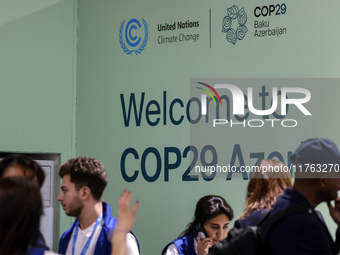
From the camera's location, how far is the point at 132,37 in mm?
4207

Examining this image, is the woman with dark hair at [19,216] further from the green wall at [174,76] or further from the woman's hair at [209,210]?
the green wall at [174,76]

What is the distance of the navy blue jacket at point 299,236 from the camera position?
1470 millimetres

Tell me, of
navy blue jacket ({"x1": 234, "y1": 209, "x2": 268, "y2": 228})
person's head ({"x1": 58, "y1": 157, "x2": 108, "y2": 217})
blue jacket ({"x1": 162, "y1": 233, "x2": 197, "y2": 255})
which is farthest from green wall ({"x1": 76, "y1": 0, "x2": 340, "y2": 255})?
person's head ({"x1": 58, "y1": 157, "x2": 108, "y2": 217})

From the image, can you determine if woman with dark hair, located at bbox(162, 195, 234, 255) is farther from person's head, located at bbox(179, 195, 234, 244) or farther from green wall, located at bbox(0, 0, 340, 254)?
green wall, located at bbox(0, 0, 340, 254)

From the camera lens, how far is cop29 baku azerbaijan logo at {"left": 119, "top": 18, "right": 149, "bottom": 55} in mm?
4164

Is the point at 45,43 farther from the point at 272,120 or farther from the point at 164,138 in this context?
the point at 272,120

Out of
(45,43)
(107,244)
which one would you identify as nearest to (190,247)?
(107,244)

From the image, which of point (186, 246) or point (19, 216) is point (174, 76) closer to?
point (186, 246)

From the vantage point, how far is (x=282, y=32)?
141 inches

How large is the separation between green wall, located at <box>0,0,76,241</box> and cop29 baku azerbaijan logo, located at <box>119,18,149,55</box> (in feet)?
1.74

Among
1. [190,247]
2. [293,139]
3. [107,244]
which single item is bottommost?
[190,247]

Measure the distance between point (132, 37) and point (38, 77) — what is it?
949 millimetres

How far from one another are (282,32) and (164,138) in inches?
53.2

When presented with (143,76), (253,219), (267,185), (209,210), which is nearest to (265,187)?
(267,185)
